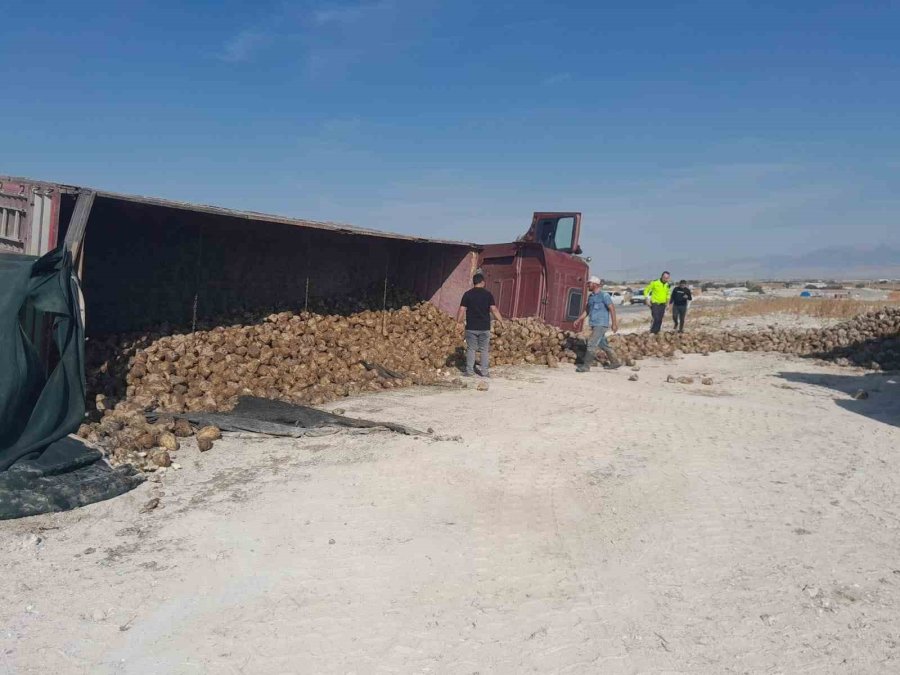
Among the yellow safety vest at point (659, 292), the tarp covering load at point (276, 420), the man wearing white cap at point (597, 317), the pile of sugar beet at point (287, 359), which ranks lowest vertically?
the tarp covering load at point (276, 420)

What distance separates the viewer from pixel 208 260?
11008mm

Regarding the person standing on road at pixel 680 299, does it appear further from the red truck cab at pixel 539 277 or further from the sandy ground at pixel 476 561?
the sandy ground at pixel 476 561

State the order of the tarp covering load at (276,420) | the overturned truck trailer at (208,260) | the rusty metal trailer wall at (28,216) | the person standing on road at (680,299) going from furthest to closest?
the person standing on road at (680,299), the overturned truck trailer at (208,260), the tarp covering load at (276,420), the rusty metal trailer wall at (28,216)

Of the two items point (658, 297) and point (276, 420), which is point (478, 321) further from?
point (658, 297)

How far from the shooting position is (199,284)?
1085cm

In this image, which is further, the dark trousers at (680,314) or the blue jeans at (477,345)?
the dark trousers at (680,314)

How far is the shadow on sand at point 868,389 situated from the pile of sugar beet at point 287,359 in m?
1.81

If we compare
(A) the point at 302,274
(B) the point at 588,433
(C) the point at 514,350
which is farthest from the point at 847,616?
(A) the point at 302,274

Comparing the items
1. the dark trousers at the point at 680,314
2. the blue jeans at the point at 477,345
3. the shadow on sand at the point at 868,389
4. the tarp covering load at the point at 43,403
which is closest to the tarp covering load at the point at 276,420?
the tarp covering load at the point at 43,403

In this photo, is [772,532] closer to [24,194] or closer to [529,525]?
[529,525]

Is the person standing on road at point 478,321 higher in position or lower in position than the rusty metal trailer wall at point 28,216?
lower

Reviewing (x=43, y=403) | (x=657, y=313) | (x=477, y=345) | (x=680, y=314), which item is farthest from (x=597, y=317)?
(x=43, y=403)

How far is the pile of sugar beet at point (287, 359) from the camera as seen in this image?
6.89 metres

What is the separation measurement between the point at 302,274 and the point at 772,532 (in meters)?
9.05
